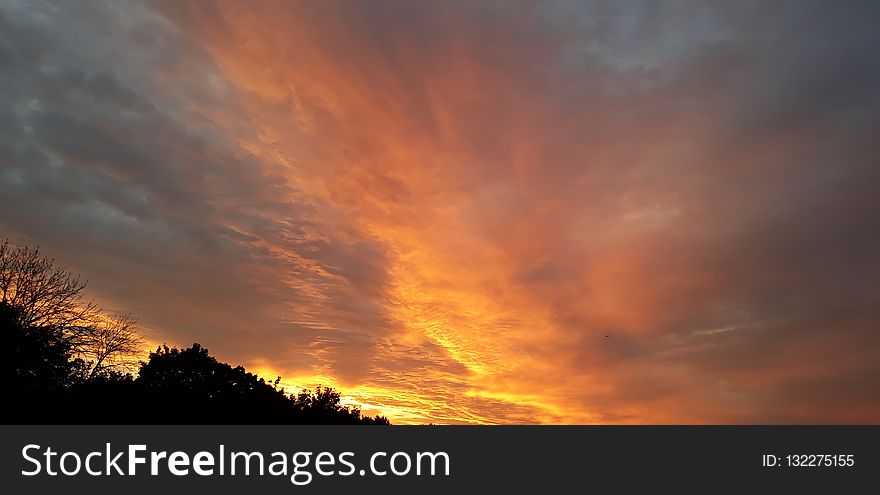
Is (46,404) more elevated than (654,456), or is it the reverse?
(46,404)

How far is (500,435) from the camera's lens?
32.0 metres

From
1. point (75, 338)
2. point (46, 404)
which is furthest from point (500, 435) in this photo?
point (75, 338)

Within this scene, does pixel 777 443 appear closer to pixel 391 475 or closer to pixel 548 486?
pixel 548 486

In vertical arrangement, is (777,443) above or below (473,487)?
above

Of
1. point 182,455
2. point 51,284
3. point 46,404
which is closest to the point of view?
point 182,455

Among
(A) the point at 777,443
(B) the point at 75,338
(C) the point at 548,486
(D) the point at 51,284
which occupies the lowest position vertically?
(C) the point at 548,486

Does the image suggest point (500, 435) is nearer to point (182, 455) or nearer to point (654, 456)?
point (654, 456)

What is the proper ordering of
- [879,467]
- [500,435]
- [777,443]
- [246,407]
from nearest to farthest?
[879,467] < [777,443] < [500,435] < [246,407]

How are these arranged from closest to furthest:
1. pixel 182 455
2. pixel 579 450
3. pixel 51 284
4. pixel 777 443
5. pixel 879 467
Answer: pixel 182 455
pixel 879 467
pixel 777 443
pixel 579 450
pixel 51 284

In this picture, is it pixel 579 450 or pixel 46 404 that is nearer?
pixel 579 450

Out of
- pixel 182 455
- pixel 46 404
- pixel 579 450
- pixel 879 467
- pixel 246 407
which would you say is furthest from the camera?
pixel 246 407

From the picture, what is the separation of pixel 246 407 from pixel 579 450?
5135cm

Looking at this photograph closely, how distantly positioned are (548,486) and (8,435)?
23385 mm

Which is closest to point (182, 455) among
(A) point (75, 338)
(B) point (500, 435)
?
(B) point (500, 435)
